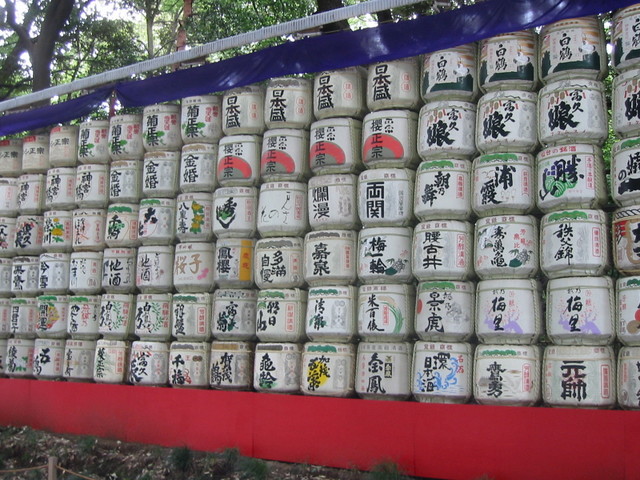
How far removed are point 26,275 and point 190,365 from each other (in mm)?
2695

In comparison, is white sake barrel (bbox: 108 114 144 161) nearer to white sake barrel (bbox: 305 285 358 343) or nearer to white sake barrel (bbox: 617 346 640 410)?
white sake barrel (bbox: 305 285 358 343)

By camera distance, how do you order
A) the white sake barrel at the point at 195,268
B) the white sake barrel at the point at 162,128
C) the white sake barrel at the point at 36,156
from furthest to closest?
the white sake barrel at the point at 36,156, the white sake barrel at the point at 162,128, the white sake barrel at the point at 195,268

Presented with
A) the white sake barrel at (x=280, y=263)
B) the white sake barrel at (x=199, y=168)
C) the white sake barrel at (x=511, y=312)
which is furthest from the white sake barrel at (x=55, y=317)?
the white sake barrel at (x=511, y=312)

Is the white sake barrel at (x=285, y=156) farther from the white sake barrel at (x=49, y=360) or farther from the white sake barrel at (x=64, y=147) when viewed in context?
the white sake barrel at (x=49, y=360)

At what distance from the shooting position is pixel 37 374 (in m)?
9.02

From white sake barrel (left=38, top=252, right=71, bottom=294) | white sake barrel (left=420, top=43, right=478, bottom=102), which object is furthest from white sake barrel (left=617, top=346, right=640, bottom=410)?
white sake barrel (left=38, top=252, right=71, bottom=294)

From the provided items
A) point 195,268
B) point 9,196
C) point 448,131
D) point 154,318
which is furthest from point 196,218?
point 9,196

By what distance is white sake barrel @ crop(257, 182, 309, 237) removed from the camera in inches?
295

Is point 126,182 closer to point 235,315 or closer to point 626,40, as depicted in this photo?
point 235,315

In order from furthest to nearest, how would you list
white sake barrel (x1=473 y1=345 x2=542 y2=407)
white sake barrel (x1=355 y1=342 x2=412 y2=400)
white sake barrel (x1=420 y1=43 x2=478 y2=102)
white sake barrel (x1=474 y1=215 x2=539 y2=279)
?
white sake barrel (x1=420 y1=43 x2=478 y2=102), white sake barrel (x1=355 y1=342 x2=412 y2=400), white sake barrel (x1=474 y1=215 x2=539 y2=279), white sake barrel (x1=473 y1=345 x2=542 y2=407)

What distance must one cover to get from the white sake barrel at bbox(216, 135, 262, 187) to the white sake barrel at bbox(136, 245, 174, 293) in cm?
96

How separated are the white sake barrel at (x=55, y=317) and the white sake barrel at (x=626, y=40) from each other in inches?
231

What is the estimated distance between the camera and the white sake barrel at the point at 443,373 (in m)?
6.43

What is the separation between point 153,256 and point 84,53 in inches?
388
